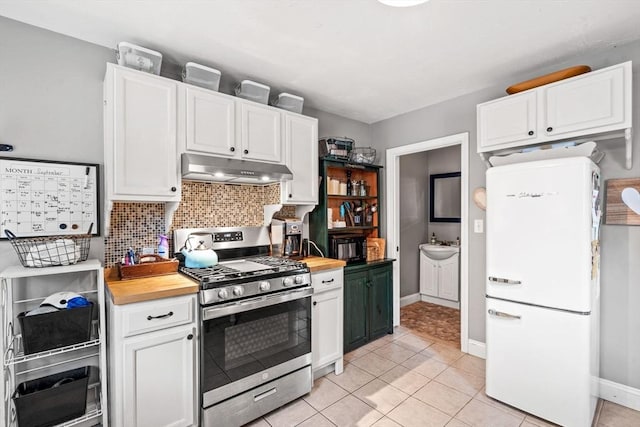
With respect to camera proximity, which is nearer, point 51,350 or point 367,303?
point 51,350

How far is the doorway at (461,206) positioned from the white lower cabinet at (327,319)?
3.97ft

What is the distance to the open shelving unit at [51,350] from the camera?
63.7 inches

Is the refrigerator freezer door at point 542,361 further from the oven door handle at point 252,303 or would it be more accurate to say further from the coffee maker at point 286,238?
the coffee maker at point 286,238

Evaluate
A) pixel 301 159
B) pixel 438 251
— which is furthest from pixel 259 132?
pixel 438 251

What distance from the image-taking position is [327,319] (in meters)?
2.57

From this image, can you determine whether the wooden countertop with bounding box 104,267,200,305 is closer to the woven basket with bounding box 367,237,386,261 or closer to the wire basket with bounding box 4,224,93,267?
the wire basket with bounding box 4,224,93,267

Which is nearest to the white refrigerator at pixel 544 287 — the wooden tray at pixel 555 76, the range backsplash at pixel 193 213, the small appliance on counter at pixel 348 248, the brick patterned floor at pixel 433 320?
the wooden tray at pixel 555 76

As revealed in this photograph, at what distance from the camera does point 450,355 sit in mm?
2971

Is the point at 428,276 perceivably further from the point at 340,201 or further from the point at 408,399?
the point at 408,399

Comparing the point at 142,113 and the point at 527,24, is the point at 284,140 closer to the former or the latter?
the point at 142,113

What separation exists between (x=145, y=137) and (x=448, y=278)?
399cm

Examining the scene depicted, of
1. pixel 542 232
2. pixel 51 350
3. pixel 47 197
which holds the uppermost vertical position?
pixel 47 197

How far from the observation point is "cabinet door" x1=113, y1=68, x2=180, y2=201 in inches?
74.1

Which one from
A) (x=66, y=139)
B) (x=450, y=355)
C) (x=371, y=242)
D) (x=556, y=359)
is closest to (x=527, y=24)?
(x=556, y=359)
